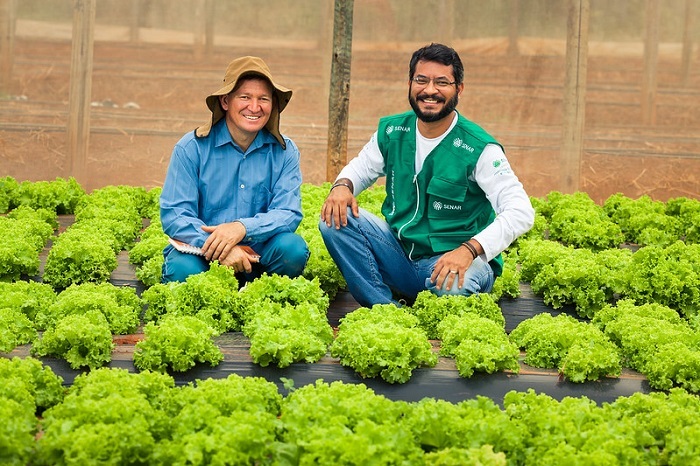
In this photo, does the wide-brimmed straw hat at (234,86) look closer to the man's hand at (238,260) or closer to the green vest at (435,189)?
the green vest at (435,189)

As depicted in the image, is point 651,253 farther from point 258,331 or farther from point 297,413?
point 297,413

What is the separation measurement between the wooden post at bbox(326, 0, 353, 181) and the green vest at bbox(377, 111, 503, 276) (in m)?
3.98

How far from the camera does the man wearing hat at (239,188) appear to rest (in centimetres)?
660

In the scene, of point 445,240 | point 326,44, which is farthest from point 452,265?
point 326,44

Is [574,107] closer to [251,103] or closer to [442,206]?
[442,206]

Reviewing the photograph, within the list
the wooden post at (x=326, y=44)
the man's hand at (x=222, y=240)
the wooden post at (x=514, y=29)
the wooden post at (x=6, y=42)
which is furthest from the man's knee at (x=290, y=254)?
the wooden post at (x=6, y=42)

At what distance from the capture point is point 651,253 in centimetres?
739

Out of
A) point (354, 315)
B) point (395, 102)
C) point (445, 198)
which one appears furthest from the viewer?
point (395, 102)

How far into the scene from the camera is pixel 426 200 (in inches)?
266

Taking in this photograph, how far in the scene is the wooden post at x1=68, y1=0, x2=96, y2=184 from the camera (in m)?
13.2

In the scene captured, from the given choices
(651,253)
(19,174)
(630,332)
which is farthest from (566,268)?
(19,174)

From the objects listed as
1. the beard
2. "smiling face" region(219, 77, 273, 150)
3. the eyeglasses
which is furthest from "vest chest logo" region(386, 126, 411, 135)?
"smiling face" region(219, 77, 273, 150)

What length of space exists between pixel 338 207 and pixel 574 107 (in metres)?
7.70

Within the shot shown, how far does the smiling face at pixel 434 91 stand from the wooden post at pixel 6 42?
9.53m
